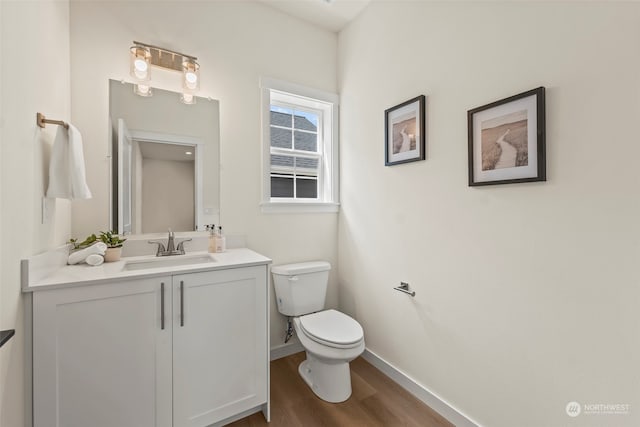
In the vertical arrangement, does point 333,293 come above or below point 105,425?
above

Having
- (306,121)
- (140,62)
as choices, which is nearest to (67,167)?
(140,62)

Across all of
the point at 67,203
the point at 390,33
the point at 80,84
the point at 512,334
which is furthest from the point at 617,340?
the point at 80,84

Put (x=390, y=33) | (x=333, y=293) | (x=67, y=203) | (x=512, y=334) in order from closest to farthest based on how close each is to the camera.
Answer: (x=512, y=334) → (x=67, y=203) → (x=390, y=33) → (x=333, y=293)

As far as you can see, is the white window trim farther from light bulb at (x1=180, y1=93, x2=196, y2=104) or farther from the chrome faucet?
the chrome faucet

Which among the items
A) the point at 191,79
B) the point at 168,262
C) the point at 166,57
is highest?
the point at 166,57

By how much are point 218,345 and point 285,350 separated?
933 mm

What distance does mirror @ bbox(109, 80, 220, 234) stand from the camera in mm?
1682

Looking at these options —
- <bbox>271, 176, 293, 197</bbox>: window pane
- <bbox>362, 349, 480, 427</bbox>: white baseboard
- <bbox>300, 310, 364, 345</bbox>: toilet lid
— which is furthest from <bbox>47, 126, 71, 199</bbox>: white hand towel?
<bbox>362, 349, 480, 427</bbox>: white baseboard

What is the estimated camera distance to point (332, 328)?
5.84ft

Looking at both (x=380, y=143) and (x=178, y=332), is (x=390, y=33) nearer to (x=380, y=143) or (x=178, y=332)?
(x=380, y=143)

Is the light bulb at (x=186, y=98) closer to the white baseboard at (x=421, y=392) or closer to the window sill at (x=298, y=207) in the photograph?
the window sill at (x=298, y=207)

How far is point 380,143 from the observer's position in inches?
80.5

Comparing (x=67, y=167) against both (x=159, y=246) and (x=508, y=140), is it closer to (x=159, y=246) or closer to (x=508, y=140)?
(x=159, y=246)

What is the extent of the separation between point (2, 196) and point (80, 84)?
1038 mm
